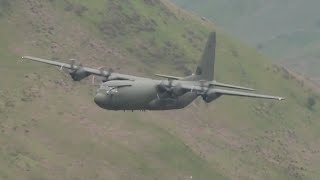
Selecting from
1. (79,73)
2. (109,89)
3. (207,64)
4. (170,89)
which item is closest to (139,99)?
(109,89)

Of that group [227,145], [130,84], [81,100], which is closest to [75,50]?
[81,100]

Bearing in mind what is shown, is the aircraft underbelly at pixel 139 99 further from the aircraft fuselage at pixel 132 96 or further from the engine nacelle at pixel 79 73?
the engine nacelle at pixel 79 73

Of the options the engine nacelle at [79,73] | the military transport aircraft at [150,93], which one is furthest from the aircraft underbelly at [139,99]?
the engine nacelle at [79,73]

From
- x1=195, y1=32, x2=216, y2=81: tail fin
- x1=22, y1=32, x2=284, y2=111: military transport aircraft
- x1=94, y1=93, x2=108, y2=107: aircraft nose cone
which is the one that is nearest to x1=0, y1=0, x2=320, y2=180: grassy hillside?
x1=94, y1=93, x2=108, y2=107: aircraft nose cone

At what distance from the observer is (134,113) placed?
100 meters

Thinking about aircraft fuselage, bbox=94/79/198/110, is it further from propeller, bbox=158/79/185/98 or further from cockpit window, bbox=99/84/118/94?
propeller, bbox=158/79/185/98

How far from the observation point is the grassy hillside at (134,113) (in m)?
85.2

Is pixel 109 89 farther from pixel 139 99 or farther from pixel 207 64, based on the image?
pixel 207 64

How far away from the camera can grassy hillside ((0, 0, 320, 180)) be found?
85.2 metres

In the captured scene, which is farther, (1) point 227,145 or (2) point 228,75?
(2) point 228,75

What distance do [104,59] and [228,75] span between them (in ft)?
89.8

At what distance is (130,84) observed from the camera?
62.3 m

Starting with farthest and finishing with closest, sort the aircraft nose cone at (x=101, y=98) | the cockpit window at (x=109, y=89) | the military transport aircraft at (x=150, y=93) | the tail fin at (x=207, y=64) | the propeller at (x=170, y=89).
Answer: the tail fin at (x=207, y=64) → the propeller at (x=170, y=89) → the military transport aircraft at (x=150, y=93) → the cockpit window at (x=109, y=89) → the aircraft nose cone at (x=101, y=98)

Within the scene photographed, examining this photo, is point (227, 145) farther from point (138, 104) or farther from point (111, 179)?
point (138, 104)
